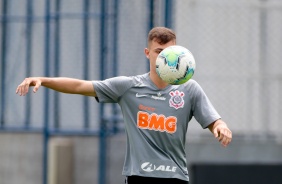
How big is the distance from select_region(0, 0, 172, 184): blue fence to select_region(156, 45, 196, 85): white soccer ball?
12.9ft

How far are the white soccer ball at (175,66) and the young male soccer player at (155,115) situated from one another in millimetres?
259

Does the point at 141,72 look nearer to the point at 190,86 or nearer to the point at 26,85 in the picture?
the point at 190,86

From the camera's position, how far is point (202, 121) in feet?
21.1

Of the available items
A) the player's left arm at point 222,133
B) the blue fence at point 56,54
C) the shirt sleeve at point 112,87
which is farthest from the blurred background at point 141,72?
the player's left arm at point 222,133

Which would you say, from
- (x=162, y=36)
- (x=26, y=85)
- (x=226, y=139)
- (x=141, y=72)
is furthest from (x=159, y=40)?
(x=141, y=72)

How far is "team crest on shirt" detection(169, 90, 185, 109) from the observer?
6.38 metres

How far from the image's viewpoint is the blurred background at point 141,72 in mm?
10102

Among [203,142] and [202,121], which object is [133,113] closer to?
[202,121]

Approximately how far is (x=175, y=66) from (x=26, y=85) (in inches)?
40.1

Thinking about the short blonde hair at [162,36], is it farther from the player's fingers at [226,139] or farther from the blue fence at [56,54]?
the blue fence at [56,54]

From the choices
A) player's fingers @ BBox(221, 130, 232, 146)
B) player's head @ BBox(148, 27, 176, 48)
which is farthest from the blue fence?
player's fingers @ BBox(221, 130, 232, 146)

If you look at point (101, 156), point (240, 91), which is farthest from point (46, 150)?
point (240, 91)

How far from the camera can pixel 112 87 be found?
6.52m

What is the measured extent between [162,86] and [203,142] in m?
3.72
